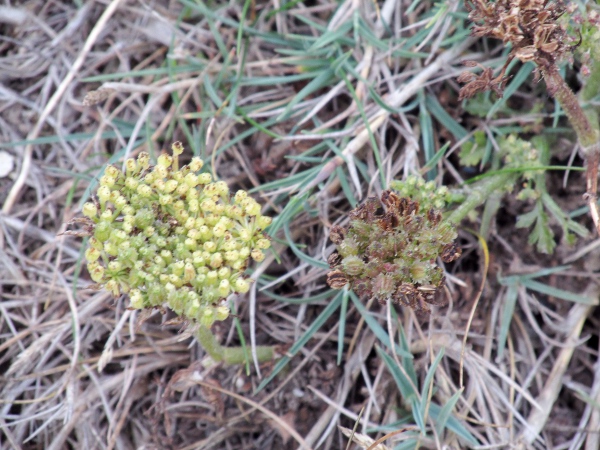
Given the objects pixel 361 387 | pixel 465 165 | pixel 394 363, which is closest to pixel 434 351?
pixel 394 363

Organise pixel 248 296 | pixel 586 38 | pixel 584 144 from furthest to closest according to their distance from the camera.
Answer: pixel 248 296, pixel 584 144, pixel 586 38

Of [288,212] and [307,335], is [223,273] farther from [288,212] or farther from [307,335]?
[307,335]

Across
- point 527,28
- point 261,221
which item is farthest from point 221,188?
point 527,28

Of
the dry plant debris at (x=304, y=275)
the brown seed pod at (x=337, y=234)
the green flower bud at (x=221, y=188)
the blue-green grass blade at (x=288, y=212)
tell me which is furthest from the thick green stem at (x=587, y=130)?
the green flower bud at (x=221, y=188)

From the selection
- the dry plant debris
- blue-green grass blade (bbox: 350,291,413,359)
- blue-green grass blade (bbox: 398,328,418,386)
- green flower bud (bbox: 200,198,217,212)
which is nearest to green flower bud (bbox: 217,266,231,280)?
green flower bud (bbox: 200,198,217,212)

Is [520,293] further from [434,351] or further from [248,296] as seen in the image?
[248,296]

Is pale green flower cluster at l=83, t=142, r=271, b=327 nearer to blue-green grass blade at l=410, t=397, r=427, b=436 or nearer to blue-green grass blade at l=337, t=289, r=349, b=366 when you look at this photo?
blue-green grass blade at l=337, t=289, r=349, b=366

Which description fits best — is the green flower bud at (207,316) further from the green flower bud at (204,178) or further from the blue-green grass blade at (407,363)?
the blue-green grass blade at (407,363)
